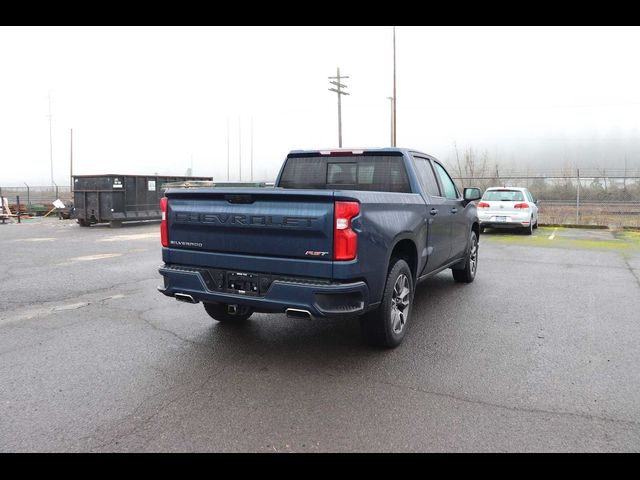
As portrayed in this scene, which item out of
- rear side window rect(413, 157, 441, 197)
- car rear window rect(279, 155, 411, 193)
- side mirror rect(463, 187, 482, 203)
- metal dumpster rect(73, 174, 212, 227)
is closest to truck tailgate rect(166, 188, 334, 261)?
car rear window rect(279, 155, 411, 193)

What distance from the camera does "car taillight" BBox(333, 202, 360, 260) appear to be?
3.90m

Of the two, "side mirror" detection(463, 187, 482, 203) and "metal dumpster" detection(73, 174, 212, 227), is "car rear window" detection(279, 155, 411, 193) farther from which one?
"metal dumpster" detection(73, 174, 212, 227)

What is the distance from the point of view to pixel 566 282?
8.21 m

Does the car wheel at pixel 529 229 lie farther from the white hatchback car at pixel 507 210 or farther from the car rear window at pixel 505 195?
the car rear window at pixel 505 195

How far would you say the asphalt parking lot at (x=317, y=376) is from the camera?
123 inches

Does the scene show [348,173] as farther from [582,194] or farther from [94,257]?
[582,194]

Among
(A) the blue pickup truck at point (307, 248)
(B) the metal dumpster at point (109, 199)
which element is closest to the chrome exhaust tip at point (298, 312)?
(A) the blue pickup truck at point (307, 248)

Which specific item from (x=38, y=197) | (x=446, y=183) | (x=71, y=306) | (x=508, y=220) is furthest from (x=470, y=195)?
(x=38, y=197)

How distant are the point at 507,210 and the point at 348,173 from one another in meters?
11.6

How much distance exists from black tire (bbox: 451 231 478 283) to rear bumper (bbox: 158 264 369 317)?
410 cm

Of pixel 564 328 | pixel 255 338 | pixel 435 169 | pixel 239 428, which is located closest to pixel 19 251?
pixel 255 338

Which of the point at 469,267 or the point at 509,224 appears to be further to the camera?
the point at 509,224

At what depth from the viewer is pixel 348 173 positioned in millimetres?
5758

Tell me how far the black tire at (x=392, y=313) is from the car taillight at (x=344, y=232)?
2.40 feet
